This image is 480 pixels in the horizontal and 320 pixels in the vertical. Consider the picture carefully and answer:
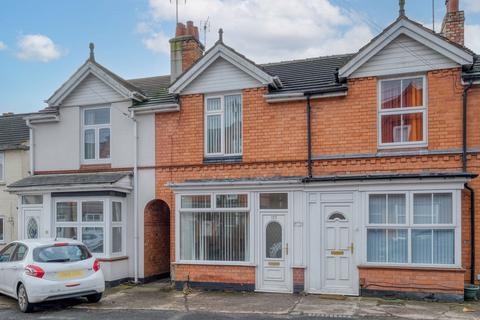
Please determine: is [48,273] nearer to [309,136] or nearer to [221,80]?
[221,80]

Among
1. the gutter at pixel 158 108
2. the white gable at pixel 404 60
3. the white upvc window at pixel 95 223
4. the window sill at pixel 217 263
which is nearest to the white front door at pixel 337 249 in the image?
the window sill at pixel 217 263

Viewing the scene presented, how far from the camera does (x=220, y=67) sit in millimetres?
13242

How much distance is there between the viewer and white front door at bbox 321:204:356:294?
37.1ft

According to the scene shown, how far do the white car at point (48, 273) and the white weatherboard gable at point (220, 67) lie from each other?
533cm

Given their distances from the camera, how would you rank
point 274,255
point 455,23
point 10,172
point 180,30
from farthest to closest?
point 10,172, point 180,30, point 455,23, point 274,255

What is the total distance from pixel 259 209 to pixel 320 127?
2.63m

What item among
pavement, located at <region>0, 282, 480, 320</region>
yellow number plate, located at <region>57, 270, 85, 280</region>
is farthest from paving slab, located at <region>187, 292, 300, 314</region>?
yellow number plate, located at <region>57, 270, 85, 280</region>

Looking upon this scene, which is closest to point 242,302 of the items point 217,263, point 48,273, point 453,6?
point 217,263

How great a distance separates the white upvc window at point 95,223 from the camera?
1342 cm

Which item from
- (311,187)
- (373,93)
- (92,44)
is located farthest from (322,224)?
(92,44)

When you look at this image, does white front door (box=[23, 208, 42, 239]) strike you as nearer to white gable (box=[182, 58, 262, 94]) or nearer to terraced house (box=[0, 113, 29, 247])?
terraced house (box=[0, 113, 29, 247])

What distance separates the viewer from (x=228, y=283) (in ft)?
40.3

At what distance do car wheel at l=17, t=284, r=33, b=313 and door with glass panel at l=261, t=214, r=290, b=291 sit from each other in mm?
5375

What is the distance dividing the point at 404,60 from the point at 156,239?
870cm
